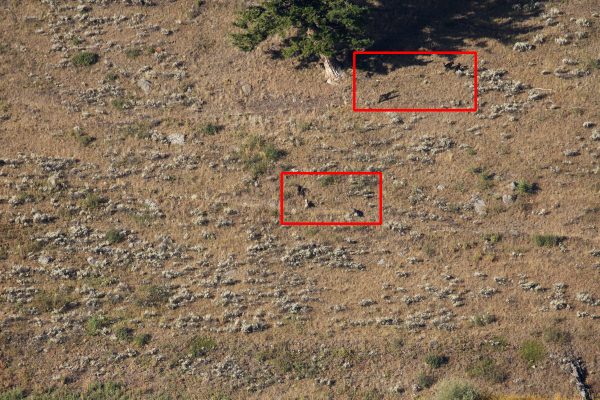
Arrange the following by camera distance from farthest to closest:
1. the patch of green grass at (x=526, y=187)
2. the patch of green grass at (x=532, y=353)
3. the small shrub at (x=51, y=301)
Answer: the patch of green grass at (x=526, y=187), the small shrub at (x=51, y=301), the patch of green grass at (x=532, y=353)

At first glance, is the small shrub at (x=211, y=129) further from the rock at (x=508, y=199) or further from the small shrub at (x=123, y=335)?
the rock at (x=508, y=199)

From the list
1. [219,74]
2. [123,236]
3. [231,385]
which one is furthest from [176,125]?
[231,385]

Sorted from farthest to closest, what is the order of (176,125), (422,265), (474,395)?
(176,125) < (422,265) < (474,395)

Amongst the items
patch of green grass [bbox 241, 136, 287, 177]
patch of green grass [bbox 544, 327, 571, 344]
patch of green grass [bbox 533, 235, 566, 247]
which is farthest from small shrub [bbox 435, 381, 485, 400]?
patch of green grass [bbox 241, 136, 287, 177]

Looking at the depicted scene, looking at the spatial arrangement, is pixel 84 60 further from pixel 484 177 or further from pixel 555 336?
pixel 555 336

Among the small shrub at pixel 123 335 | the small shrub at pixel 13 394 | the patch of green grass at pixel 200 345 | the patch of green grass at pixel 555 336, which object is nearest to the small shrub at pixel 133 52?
the small shrub at pixel 123 335

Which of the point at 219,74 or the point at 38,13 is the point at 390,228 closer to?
the point at 219,74
